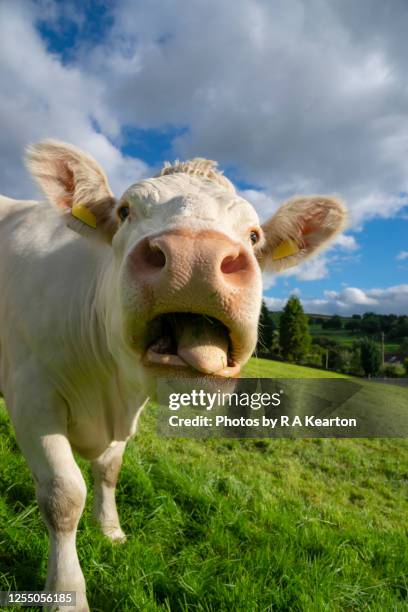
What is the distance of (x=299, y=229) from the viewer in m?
3.31

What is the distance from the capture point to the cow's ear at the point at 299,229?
321 cm

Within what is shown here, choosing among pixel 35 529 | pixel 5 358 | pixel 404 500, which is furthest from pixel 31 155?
pixel 404 500

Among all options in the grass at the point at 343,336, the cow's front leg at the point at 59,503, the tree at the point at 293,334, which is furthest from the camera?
the grass at the point at 343,336

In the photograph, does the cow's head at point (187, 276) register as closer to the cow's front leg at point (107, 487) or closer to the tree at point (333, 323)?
the cow's front leg at point (107, 487)

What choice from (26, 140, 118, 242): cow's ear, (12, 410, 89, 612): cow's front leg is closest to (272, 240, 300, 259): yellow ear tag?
(26, 140, 118, 242): cow's ear

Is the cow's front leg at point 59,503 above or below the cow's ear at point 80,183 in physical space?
below

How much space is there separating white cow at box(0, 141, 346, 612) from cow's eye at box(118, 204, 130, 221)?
0.01m

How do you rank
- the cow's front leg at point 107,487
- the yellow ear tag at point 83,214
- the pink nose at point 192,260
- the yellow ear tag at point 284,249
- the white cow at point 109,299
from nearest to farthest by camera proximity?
the pink nose at point 192,260 < the white cow at point 109,299 < the yellow ear tag at point 83,214 < the yellow ear tag at point 284,249 < the cow's front leg at point 107,487

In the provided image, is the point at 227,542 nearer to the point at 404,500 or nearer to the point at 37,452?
the point at 37,452

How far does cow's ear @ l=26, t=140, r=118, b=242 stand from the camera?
3002 millimetres

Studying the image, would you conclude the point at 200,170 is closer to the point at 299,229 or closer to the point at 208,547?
the point at 299,229

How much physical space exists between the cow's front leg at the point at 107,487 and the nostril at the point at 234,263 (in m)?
2.28

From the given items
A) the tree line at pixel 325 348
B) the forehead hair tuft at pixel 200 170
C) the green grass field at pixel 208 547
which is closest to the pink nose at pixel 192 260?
the forehead hair tuft at pixel 200 170

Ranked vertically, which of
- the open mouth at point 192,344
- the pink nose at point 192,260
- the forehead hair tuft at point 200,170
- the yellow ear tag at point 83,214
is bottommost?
the open mouth at point 192,344
